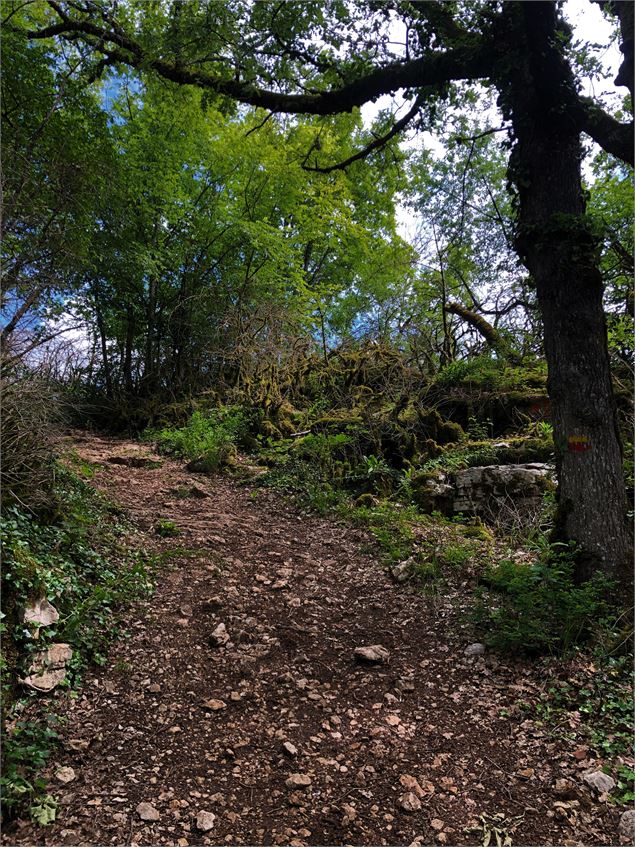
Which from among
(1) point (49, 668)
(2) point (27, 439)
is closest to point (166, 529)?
(2) point (27, 439)

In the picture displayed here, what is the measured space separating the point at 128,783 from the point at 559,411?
4.04m

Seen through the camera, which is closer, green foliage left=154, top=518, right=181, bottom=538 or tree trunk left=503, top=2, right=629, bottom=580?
tree trunk left=503, top=2, right=629, bottom=580

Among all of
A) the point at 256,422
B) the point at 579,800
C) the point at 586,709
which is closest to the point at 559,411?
the point at 586,709

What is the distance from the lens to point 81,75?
257 inches

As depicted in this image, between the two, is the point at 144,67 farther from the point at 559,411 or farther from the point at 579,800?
the point at 579,800

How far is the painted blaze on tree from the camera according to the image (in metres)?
4.06

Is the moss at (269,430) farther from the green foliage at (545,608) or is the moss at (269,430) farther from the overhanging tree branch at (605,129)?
the overhanging tree branch at (605,129)

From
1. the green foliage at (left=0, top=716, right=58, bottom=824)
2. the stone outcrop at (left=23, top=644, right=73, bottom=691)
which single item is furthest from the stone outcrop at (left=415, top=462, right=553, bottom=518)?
the green foliage at (left=0, top=716, right=58, bottom=824)

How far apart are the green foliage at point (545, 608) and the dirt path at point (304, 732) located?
202 mm

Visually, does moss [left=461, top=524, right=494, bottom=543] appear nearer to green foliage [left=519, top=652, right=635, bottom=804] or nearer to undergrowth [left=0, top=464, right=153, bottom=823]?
green foliage [left=519, top=652, right=635, bottom=804]

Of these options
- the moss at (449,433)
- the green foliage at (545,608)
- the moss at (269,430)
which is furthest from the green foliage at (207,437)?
the green foliage at (545,608)

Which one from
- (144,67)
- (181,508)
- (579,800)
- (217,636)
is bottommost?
(579,800)

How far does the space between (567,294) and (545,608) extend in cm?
262

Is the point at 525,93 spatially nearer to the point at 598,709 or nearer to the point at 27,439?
the point at 598,709
